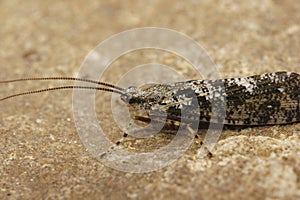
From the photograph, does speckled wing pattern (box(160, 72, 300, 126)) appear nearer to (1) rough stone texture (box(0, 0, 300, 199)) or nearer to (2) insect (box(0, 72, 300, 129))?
(2) insect (box(0, 72, 300, 129))

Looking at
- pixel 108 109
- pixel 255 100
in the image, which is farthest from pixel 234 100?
pixel 108 109

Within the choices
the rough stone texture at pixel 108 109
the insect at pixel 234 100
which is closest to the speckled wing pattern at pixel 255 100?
the insect at pixel 234 100

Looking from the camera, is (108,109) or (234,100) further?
(108,109)

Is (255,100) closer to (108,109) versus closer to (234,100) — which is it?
(234,100)

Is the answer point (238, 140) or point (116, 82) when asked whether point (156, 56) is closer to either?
point (116, 82)

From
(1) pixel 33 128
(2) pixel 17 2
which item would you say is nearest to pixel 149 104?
(1) pixel 33 128

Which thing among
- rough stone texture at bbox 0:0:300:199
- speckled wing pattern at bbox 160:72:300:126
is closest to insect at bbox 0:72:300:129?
→ speckled wing pattern at bbox 160:72:300:126
